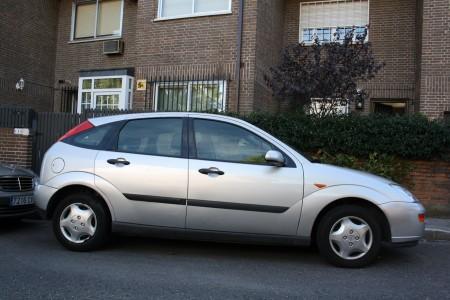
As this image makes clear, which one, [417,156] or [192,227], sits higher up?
[417,156]

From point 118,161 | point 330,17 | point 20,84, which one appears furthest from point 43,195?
point 20,84

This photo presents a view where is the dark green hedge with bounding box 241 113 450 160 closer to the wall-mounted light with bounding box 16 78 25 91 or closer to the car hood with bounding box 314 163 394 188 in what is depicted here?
the car hood with bounding box 314 163 394 188

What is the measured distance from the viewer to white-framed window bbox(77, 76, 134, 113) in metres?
14.0

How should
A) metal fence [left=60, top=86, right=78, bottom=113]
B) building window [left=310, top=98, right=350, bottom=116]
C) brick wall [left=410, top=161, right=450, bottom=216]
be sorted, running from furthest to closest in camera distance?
metal fence [left=60, top=86, right=78, bottom=113] → building window [left=310, top=98, right=350, bottom=116] → brick wall [left=410, top=161, right=450, bottom=216]

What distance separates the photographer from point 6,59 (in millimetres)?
15023

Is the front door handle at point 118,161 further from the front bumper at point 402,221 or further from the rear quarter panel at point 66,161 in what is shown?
the front bumper at point 402,221

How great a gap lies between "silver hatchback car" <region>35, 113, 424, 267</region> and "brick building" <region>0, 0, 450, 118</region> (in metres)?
6.23

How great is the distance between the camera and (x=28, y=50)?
51.8 ft

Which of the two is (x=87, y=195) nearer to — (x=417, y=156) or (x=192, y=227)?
(x=192, y=227)

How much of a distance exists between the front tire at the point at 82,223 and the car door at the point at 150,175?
221 mm

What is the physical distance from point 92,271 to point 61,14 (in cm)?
1416

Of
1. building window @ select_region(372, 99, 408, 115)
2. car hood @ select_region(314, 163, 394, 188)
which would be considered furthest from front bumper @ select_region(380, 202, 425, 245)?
building window @ select_region(372, 99, 408, 115)

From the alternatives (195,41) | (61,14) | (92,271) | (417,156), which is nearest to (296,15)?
(195,41)

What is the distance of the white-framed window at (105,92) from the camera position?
13969mm
